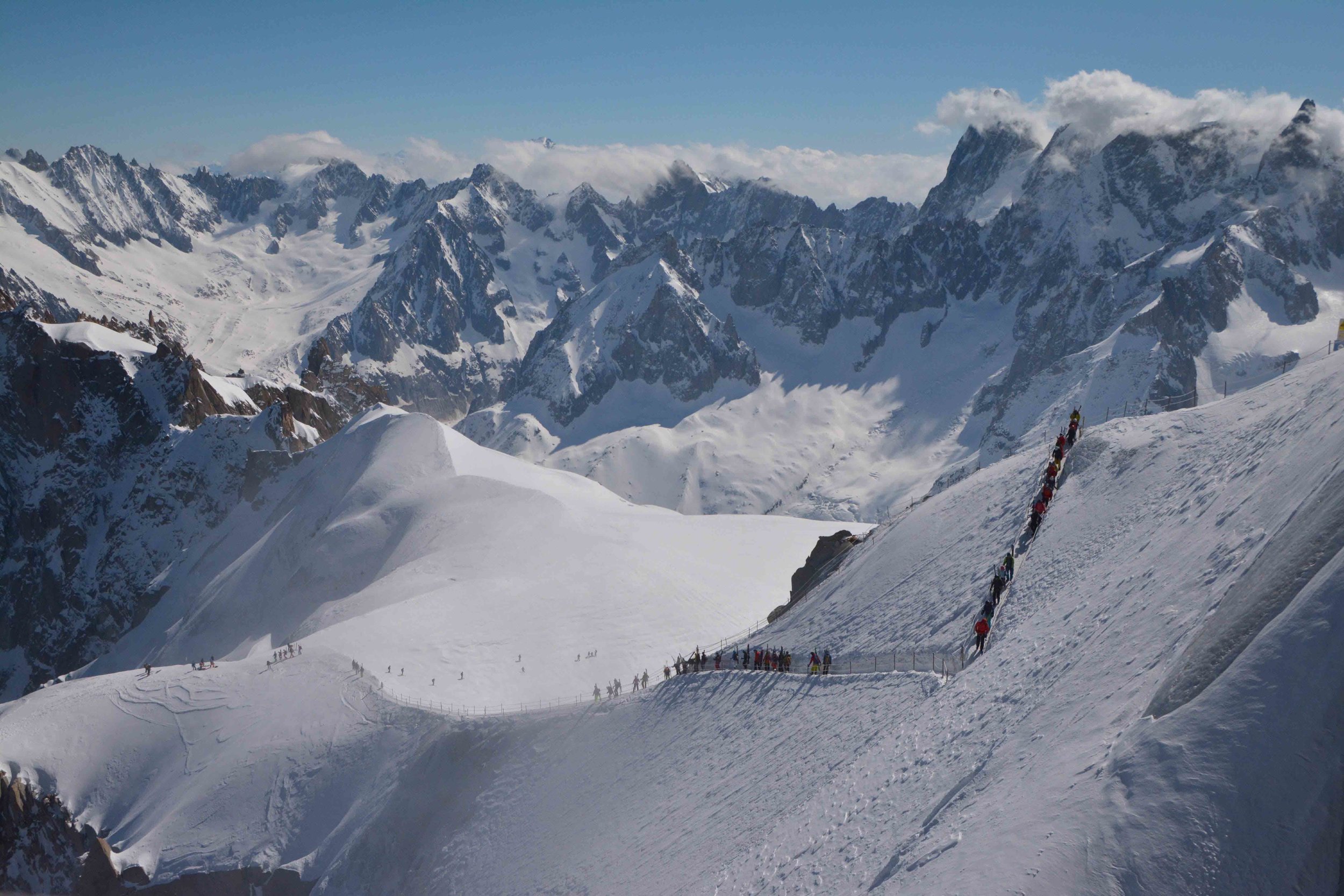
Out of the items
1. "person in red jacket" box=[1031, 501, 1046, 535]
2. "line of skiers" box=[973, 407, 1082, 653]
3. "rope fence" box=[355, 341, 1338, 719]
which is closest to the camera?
"line of skiers" box=[973, 407, 1082, 653]

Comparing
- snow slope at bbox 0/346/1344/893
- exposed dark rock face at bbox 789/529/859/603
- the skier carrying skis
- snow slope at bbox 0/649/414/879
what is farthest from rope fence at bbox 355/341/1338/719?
snow slope at bbox 0/649/414/879

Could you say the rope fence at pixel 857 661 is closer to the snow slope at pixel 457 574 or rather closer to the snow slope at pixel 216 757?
the snow slope at pixel 457 574

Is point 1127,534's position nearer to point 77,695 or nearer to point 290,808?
point 290,808

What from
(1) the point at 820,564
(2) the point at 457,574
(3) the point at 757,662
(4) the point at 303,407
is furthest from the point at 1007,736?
(4) the point at 303,407

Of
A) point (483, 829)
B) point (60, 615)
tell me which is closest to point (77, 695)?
point (483, 829)

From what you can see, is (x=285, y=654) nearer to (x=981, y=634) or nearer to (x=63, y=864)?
(x=63, y=864)

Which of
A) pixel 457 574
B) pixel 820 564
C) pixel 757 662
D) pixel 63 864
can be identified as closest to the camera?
pixel 757 662

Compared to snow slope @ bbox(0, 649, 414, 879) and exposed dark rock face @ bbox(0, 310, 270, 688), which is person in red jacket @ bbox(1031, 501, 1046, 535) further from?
exposed dark rock face @ bbox(0, 310, 270, 688)
